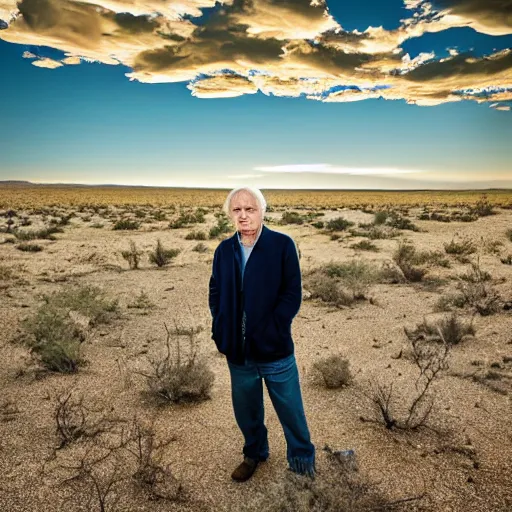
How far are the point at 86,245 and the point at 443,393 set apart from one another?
14058 mm

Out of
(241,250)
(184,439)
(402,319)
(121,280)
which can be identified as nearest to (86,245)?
(121,280)

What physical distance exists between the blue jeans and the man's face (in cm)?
Result: 91

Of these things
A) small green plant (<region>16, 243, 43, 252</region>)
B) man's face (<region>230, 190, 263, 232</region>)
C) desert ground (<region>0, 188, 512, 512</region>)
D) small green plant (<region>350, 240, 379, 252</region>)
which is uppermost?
man's face (<region>230, 190, 263, 232</region>)

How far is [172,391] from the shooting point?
438 cm

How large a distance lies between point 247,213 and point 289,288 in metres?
0.56

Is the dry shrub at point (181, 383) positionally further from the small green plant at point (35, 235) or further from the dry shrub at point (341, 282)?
the small green plant at point (35, 235)

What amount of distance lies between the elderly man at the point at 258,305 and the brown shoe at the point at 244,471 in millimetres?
461

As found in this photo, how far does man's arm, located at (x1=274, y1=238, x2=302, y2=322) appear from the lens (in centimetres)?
271

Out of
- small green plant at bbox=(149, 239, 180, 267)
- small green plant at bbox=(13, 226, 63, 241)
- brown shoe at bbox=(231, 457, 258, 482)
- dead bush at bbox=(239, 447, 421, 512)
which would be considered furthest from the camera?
small green plant at bbox=(13, 226, 63, 241)

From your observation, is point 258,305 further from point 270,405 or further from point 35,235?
point 35,235

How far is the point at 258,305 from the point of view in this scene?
8.84ft

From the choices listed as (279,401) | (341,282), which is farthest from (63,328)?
(341,282)

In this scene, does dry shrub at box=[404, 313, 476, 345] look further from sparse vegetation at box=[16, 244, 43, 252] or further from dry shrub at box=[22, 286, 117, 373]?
sparse vegetation at box=[16, 244, 43, 252]

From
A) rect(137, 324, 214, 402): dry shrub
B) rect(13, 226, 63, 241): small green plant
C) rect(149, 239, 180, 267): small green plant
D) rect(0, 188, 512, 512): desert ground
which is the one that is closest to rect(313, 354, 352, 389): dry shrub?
rect(0, 188, 512, 512): desert ground
